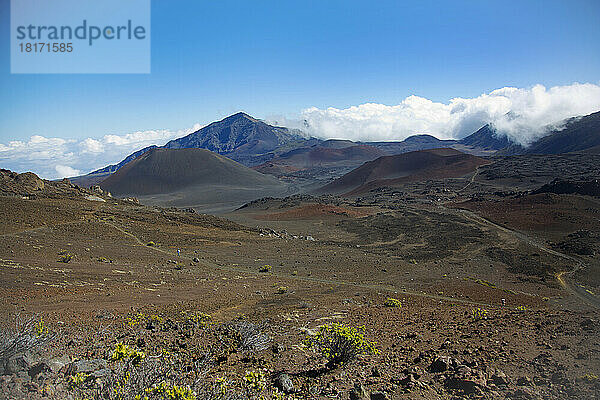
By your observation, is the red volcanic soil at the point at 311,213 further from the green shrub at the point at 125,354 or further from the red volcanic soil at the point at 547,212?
the green shrub at the point at 125,354

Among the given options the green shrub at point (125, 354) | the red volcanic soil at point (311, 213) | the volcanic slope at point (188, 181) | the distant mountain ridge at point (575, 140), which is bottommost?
the red volcanic soil at point (311, 213)

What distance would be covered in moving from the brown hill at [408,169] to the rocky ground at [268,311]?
54850 mm

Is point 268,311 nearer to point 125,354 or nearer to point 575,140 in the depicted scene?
point 125,354

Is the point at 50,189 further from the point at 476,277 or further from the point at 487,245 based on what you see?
the point at 487,245

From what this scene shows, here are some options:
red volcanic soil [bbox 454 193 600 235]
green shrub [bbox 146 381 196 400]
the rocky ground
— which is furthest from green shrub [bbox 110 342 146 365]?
red volcanic soil [bbox 454 193 600 235]

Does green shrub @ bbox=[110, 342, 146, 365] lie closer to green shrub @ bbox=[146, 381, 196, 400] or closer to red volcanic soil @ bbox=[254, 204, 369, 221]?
green shrub @ bbox=[146, 381, 196, 400]

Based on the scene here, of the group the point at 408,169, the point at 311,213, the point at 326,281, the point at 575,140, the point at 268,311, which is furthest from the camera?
the point at 575,140

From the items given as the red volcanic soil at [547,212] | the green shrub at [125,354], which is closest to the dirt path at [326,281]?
the green shrub at [125,354]

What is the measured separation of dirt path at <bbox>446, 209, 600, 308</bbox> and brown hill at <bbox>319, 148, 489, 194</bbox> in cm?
4374

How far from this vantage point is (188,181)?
104 meters

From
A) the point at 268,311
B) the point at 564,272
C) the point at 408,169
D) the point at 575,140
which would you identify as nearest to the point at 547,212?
the point at 564,272

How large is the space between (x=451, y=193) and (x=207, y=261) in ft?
177

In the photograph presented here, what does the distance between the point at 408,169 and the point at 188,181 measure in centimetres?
6465

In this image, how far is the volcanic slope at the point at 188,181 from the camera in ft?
288
